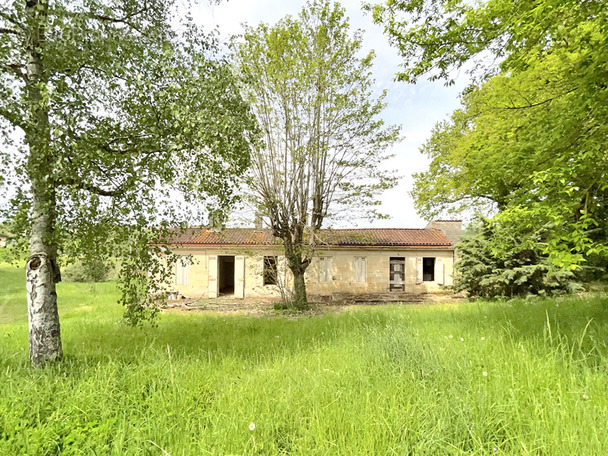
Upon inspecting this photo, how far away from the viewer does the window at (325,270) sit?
16.0m

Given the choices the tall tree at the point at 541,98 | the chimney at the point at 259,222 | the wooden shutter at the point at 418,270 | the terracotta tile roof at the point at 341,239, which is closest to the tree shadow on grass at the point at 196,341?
the tall tree at the point at 541,98

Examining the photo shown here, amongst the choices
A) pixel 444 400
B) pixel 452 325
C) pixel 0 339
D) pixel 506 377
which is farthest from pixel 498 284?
pixel 0 339

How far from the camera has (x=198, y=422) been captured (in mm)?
2529

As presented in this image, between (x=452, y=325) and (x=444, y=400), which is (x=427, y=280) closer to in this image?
(x=452, y=325)

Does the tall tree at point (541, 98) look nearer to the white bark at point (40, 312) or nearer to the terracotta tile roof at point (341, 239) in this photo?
the white bark at point (40, 312)

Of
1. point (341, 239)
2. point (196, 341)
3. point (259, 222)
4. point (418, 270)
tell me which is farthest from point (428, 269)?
point (196, 341)

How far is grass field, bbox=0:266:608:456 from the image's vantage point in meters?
2.09

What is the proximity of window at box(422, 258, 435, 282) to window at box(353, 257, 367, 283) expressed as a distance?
4.08 meters

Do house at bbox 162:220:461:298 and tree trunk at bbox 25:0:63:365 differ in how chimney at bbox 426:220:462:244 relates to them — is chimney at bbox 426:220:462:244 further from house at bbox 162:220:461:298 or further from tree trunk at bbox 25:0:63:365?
tree trunk at bbox 25:0:63:365

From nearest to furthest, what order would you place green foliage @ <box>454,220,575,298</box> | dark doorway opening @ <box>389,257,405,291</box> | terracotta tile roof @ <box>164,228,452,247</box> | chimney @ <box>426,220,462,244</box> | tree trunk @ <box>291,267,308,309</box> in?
1. green foliage @ <box>454,220,575,298</box>
2. tree trunk @ <box>291,267,308,309</box>
3. terracotta tile roof @ <box>164,228,452,247</box>
4. dark doorway opening @ <box>389,257,405,291</box>
5. chimney @ <box>426,220,462,244</box>

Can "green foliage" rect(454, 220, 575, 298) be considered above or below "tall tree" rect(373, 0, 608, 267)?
below

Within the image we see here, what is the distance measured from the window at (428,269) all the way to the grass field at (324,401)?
1346 centimetres

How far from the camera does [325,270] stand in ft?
52.6

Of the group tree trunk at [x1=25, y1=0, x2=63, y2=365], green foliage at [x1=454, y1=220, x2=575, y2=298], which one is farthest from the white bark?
green foliage at [x1=454, y1=220, x2=575, y2=298]
